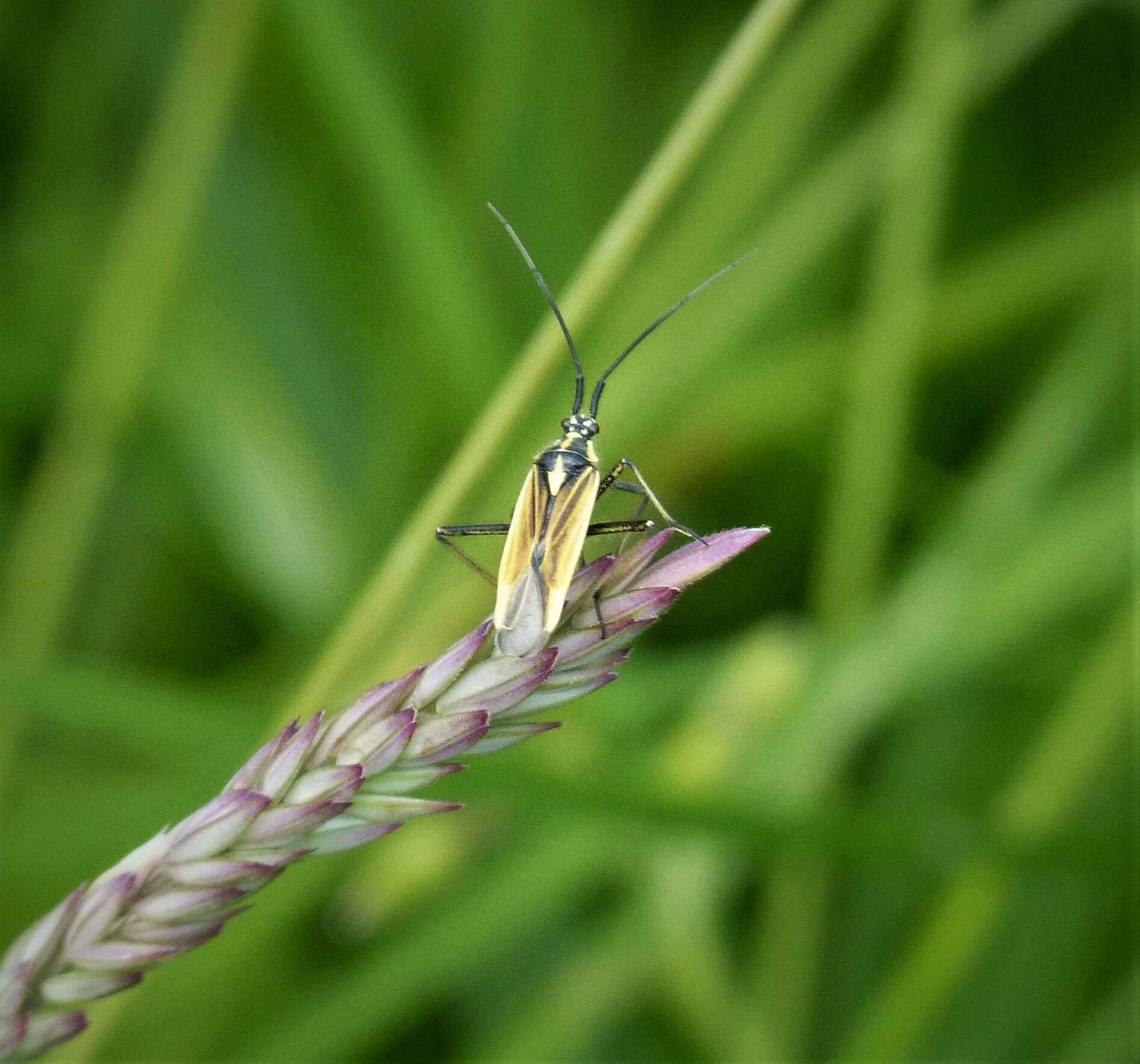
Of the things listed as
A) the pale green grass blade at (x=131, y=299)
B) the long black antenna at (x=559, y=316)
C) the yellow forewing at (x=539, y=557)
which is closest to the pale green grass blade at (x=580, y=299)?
the long black antenna at (x=559, y=316)

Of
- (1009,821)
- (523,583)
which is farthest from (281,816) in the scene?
(1009,821)

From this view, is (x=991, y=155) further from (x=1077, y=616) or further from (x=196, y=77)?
(x=196, y=77)

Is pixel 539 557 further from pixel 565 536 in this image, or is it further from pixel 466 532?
pixel 466 532

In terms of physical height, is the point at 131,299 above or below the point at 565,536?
above

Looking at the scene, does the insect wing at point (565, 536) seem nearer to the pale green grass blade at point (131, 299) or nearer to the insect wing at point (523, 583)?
the insect wing at point (523, 583)

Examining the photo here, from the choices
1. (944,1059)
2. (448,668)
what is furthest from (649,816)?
(944,1059)

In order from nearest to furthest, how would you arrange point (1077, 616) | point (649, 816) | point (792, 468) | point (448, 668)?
1. point (448, 668)
2. point (649, 816)
3. point (1077, 616)
4. point (792, 468)

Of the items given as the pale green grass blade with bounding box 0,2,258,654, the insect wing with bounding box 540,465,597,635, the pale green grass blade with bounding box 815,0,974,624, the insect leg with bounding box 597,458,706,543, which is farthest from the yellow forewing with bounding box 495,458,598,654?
the pale green grass blade with bounding box 0,2,258,654
